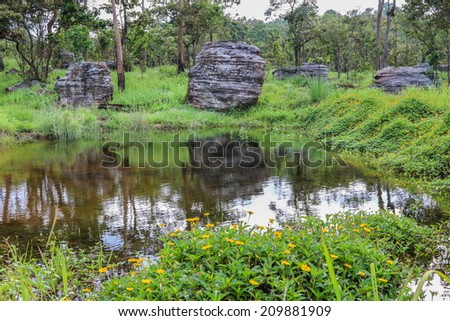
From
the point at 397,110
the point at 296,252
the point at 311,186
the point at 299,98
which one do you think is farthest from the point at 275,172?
the point at 299,98

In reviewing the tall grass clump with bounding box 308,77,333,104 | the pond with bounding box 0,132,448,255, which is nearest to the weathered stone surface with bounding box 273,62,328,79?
the tall grass clump with bounding box 308,77,333,104

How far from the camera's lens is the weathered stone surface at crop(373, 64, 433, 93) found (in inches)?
714

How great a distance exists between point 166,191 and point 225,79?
503 inches

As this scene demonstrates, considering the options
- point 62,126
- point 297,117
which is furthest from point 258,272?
point 297,117

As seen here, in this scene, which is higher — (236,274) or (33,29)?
(33,29)

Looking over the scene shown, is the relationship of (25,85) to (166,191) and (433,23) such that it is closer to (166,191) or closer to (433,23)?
(166,191)

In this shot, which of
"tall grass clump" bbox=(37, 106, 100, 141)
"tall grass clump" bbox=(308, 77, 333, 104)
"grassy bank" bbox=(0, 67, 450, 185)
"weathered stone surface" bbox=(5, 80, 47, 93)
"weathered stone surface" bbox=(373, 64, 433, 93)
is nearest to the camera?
"grassy bank" bbox=(0, 67, 450, 185)

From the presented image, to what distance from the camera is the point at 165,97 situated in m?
19.5

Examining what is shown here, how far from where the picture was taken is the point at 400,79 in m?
18.4

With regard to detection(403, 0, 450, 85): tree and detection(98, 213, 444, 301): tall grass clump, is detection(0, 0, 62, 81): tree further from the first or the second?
detection(98, 213, 444, 301): tall grass clump

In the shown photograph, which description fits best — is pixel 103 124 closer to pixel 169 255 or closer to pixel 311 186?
pixel 311 186

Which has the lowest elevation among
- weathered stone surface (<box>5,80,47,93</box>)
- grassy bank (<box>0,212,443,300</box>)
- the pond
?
the pond

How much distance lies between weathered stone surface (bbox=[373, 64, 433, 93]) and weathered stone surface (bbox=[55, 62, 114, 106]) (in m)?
11.2

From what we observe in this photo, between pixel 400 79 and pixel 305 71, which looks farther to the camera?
pixel 305 71
